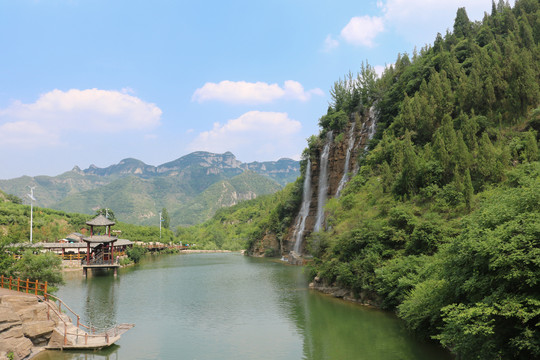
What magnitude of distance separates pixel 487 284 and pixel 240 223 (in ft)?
389

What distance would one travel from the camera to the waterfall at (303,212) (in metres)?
54.7

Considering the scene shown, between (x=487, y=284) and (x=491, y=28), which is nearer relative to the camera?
(x=487, y=284)

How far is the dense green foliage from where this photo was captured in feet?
33.2

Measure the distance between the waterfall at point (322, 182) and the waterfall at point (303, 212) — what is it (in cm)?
283

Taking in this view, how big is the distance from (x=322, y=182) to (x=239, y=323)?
116 feet

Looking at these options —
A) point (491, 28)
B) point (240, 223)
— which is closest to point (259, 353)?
point (491, 28)

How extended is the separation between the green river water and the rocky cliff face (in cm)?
1917

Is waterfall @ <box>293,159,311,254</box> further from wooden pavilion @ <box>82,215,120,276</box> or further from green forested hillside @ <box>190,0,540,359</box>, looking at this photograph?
wooden pavilion @ <box>82,215,120,276</box>

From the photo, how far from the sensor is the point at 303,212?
57.3m

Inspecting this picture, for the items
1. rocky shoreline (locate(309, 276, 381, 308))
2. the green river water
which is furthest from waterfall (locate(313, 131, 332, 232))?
rocky shoreline (locate(309, 276, 381, 308))

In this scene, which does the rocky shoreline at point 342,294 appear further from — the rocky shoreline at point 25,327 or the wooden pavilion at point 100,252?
the wooden pavilion at point 100,252

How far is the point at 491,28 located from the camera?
154 feet

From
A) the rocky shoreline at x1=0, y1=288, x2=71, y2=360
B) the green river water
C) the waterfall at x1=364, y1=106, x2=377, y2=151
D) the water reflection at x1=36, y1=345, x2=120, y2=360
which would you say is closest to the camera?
the rocky shoreline at x1=0, y1=288, x2=71, y2=360

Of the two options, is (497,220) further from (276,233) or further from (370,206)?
(276,233)
